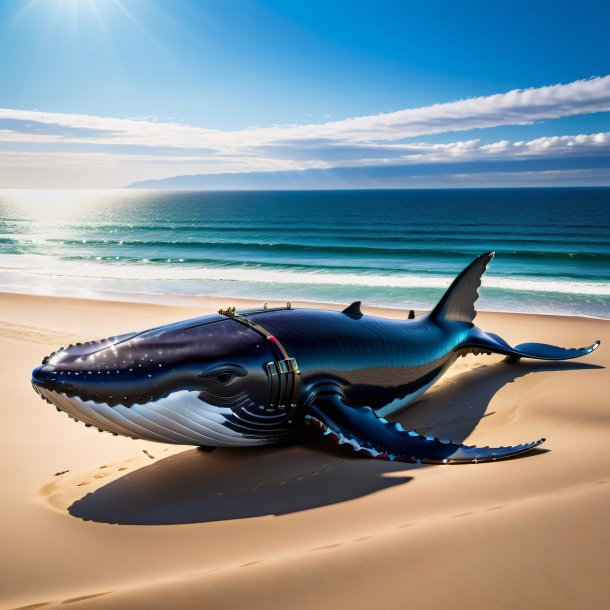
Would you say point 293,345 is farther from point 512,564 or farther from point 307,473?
point 512,564

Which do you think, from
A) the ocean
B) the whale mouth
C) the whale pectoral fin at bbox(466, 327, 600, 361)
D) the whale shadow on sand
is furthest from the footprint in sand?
the ocean

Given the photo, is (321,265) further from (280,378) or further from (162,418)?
(162,418)

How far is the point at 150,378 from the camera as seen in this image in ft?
13.9

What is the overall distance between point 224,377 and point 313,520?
1.33 meters

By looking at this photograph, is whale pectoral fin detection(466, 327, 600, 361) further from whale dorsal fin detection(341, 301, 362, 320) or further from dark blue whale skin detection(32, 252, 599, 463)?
whale dorsal fin detection(341, 301, 362, 320)

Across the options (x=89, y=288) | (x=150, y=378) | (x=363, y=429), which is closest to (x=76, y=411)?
(x=150, y=378)

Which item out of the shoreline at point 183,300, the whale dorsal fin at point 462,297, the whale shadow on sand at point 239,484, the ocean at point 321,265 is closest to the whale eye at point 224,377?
the whale shadow on sand at point 239,484

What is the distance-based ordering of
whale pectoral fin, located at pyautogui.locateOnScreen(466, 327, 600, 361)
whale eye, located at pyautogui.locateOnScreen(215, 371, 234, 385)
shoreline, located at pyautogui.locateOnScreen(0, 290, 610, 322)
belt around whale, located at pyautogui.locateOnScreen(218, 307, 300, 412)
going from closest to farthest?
whale eye, located at pyautogui.locateOnScreen(215, 371, 234, 385) < belt around whale, located at pyautogui.locateOnScreen(218, 307, 300, 412) < whale pectoral fin, located at pyautogui.locateOnScreen(466, 327, 600, 361) < shoreline, located at pyautogui.locateOnScreen(0, 290, 610, 322)

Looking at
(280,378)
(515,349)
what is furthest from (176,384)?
(515,349)

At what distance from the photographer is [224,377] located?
4.61 meters

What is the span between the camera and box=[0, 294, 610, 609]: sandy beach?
2.73m

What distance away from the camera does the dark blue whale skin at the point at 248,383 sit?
13.7 ft

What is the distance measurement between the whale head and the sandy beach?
0.40 meters

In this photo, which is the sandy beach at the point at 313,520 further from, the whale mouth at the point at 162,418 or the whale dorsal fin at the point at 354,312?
the whale dorsal fin at the point at 354,312
